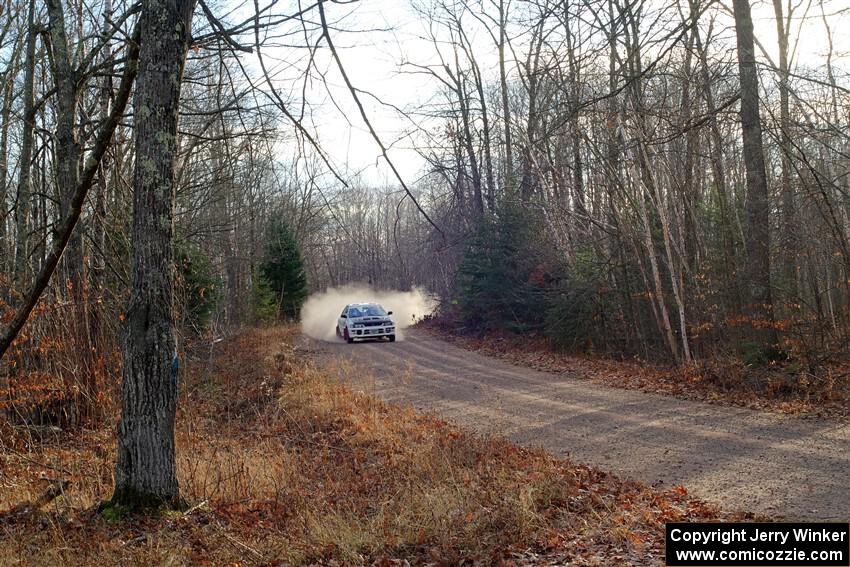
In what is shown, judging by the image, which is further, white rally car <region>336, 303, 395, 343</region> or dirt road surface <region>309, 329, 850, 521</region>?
white rally car <region>336, 303, 395, 343</region>

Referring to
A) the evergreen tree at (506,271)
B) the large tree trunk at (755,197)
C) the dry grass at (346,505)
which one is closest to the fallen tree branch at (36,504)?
the dry grass at (346,505)

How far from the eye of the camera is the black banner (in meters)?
4.69

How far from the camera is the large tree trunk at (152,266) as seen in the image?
17.7ft

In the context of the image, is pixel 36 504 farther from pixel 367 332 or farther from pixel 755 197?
pixel 367 332

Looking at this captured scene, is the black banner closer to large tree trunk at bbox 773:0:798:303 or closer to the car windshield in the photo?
large tree trunk at bbox 773:0:798:303

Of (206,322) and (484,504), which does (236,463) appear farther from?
(206,322)

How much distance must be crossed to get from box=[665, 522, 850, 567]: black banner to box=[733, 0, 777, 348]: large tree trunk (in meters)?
8.74

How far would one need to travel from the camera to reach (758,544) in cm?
493

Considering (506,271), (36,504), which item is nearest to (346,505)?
(36,504)

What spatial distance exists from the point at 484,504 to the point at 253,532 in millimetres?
2142

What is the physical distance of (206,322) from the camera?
2327cm

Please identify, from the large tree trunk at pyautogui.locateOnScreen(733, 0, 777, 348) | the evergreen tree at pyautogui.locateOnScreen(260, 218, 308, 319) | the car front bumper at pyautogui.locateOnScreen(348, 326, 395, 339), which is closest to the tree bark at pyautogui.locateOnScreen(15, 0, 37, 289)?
the large tree trunk at pyautogui.locateOnScreen(733, 0, 777, 348)

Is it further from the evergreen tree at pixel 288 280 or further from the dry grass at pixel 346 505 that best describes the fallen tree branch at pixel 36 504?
the evergreen tree at pixel 288 280

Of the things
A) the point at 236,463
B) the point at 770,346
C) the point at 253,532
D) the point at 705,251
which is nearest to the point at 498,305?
the point at 705,251
